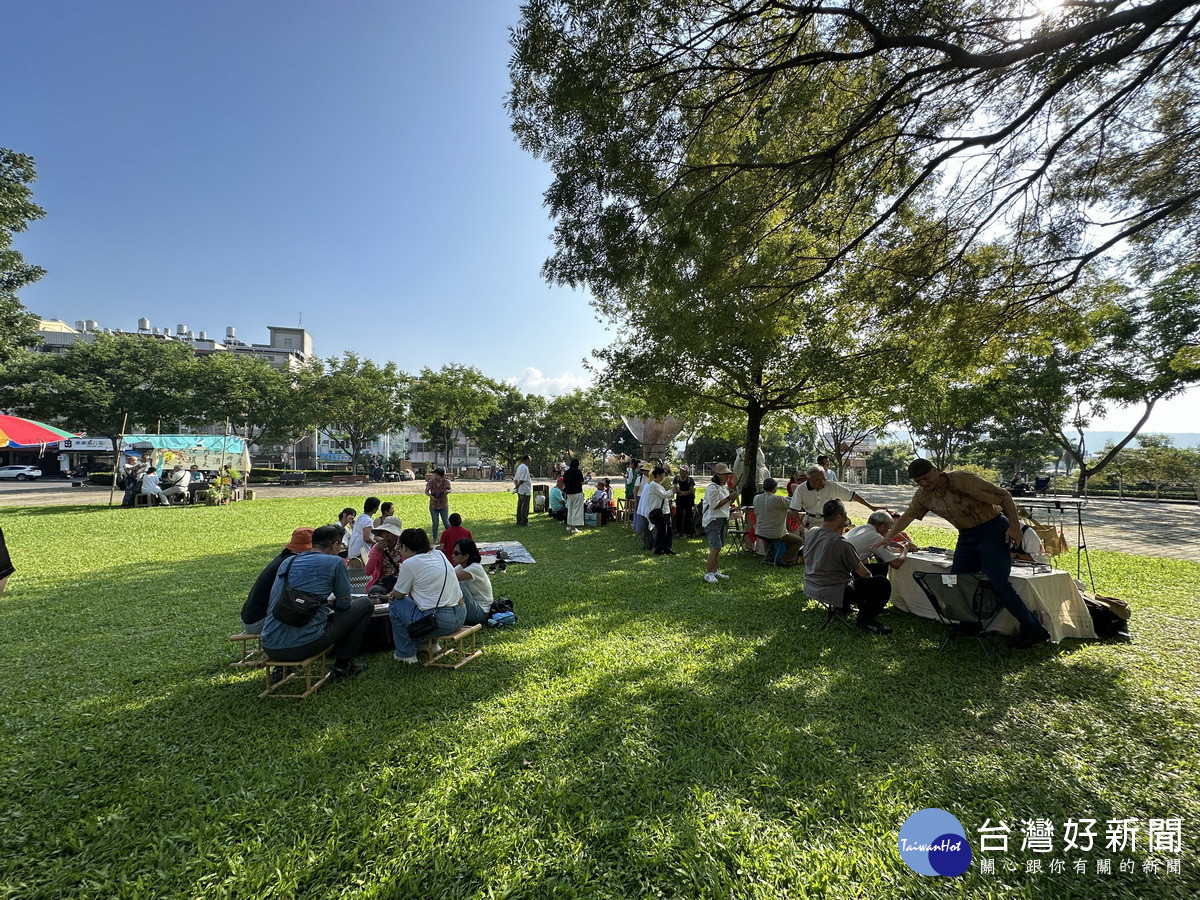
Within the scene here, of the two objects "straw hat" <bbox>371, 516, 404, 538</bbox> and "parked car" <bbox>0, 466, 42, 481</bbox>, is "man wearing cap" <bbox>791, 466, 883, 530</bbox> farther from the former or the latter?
"parked car" <bbox>0, 466, 42, 481</bbox>

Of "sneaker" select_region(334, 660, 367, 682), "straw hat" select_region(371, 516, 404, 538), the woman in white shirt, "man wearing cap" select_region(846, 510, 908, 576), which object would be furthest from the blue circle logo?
"straw hat" select_region(371, 516, 404, 538)

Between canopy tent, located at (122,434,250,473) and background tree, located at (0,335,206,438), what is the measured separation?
17893 millimetres

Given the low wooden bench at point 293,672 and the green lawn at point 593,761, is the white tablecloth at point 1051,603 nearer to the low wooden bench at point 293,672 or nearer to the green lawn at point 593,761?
the green lawn at point 593,761

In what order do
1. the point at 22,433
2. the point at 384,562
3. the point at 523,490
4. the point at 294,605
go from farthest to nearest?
the point at 523,490
the point at 22,433
the point at 384,562
the point at 294,605

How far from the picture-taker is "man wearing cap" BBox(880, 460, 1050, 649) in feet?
14.2

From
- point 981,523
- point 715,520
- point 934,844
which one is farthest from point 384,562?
point 981,523

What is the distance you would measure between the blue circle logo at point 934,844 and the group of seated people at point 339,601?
351cm

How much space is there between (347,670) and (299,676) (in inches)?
14.9

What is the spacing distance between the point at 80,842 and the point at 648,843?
111 inches

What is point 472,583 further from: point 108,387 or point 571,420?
point 108,387

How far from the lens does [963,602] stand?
4.64m

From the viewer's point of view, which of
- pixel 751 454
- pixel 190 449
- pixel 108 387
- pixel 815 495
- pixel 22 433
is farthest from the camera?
pixel 108 387

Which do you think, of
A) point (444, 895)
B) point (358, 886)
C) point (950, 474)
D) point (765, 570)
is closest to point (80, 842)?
point (358, 886)

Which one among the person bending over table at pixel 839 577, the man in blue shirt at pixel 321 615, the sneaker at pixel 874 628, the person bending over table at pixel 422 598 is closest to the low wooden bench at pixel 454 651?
the person bending over table at pixel 422 598
